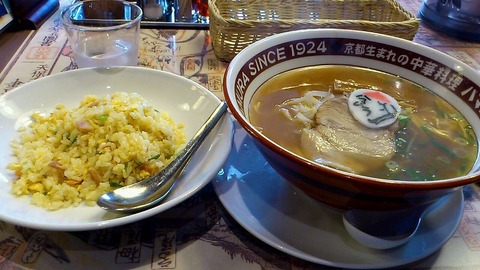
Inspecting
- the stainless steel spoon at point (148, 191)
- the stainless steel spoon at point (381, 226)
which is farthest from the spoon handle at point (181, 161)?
the stainless steel spoon at point (381, 226)

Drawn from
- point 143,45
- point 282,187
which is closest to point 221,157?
point 282,187

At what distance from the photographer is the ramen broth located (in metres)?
0.95

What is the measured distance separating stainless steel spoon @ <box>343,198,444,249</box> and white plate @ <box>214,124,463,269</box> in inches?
1.1

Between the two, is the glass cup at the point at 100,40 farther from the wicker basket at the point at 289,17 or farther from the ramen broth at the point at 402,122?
the ramen broth at the point at 402,122

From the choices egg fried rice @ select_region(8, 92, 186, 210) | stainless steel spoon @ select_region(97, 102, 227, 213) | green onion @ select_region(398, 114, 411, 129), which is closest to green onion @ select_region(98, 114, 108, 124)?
egg fried rice @ select_region(8, 92, 186, 210)

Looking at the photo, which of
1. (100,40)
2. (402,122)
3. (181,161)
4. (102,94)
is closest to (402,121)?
(402,122)

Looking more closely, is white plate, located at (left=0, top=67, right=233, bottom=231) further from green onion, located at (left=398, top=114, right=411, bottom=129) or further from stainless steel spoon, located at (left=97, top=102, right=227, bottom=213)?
green onion, located at (left=398, top=114, right=411, bottom=129)

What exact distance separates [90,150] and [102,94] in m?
0.39

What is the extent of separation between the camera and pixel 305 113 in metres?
1.09

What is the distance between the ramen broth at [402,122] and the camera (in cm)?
95

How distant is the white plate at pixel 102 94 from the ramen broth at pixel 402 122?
14cm

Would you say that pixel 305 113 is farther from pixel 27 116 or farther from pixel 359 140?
pixel 27 116

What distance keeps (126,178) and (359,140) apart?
1.96ft

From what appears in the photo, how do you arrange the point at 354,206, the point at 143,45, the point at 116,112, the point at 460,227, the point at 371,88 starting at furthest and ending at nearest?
the point at 143,45 → the point at 371,88 → the point at 116,112 → the point at 460,227 → the point at 354,206
